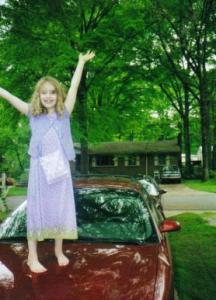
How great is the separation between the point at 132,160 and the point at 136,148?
1517 mm

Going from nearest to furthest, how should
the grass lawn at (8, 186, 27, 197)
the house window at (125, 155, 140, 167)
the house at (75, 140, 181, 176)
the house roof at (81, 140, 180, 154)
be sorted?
the grass lawn at (8, 186, 27, 197) → the house roof at (81, 140, 180, 154) → the house at (75, 140, 181, 176) → the house window at (125, 155, 140, 167)

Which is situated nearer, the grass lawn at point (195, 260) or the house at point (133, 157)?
the grass lawn at point (195, 260)

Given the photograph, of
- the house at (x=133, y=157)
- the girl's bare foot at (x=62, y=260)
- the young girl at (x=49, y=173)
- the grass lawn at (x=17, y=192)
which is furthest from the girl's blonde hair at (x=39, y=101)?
the house at (x=133, y=157)

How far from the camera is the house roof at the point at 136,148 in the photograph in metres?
56.0

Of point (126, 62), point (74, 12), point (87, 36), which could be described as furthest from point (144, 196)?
point (126, 62)

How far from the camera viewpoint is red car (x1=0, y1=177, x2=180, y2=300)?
3.21 meters

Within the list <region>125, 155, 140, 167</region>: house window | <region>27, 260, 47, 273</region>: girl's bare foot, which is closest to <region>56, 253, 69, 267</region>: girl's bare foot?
<region>27, 260, 47, 273</region>: girl's bare foot

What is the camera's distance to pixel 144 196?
17.8ft

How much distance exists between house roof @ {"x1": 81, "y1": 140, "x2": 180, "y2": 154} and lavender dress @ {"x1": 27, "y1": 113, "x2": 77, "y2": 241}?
169ft

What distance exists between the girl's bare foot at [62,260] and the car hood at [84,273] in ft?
0.15

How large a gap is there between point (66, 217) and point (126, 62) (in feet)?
86.8

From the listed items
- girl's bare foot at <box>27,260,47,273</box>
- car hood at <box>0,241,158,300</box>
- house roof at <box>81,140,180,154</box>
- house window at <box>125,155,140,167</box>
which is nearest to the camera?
car hood at <box>0,241,158,300</box>

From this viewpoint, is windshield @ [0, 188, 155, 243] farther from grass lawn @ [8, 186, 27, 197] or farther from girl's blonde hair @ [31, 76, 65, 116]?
grass lawn @ [8, 186, 27, 197]

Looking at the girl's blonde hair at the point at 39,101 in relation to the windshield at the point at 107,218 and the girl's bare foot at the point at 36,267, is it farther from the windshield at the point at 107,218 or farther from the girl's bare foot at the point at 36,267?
the windshield at the point at 107,218
